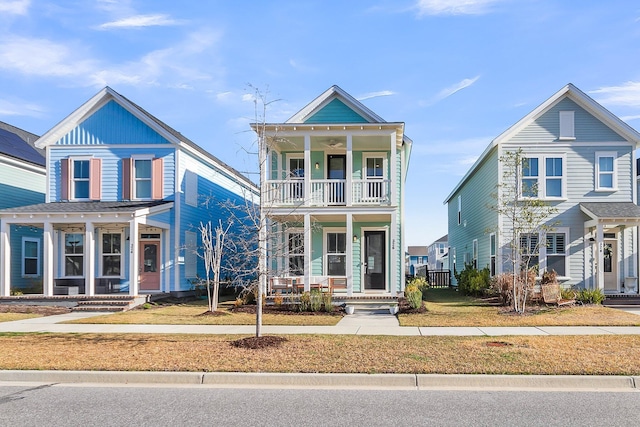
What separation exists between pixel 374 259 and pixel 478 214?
7244 mm

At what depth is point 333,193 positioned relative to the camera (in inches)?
757

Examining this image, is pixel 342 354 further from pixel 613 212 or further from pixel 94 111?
pixel 94 111

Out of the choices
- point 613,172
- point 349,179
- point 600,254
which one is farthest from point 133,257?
point 613,172

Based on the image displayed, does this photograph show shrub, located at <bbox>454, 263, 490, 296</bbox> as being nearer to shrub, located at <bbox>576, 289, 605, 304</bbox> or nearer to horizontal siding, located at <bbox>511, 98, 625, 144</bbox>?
shrub, located at <bbox>576, 289, 605, 304</bbox>

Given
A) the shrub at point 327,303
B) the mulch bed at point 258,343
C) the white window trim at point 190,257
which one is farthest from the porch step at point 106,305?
the mulch bed at point 258,343

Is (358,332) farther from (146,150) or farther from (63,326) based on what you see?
(146,150)

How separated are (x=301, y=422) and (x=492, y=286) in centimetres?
1457

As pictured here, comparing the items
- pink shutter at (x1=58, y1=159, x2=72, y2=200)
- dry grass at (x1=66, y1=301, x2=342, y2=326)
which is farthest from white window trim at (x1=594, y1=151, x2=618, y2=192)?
pink shutter at (x1=58, y1=159, x2=72, y2=200)

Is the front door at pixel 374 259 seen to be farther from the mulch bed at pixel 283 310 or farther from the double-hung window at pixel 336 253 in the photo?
the mulch bed at pixel 283 310

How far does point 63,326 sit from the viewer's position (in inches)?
527

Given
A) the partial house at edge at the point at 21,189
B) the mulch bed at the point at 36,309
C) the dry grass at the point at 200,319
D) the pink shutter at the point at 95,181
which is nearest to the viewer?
the dry grass at the point at 200,319

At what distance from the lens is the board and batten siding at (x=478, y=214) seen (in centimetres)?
2156

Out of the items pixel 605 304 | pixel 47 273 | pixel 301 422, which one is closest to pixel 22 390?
pixel 301 422

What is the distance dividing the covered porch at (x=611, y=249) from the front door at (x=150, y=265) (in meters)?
16.6
